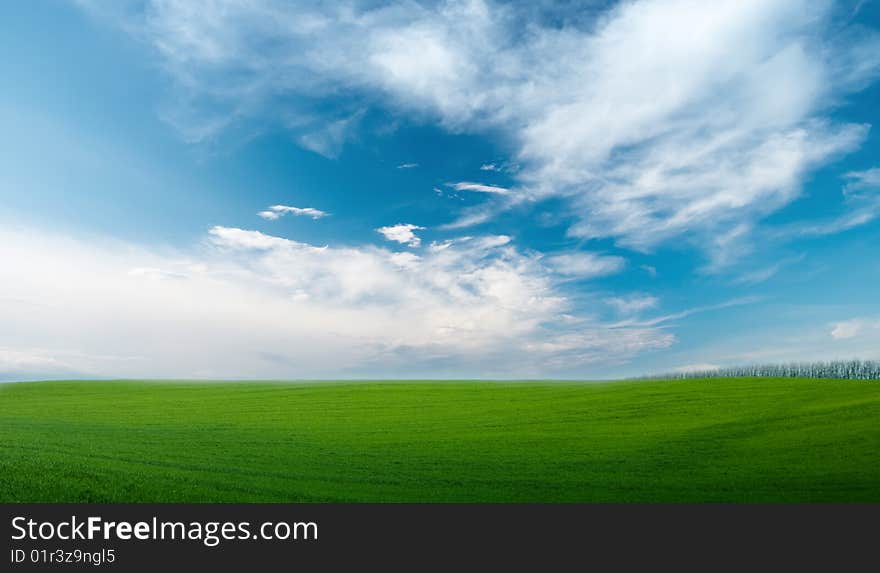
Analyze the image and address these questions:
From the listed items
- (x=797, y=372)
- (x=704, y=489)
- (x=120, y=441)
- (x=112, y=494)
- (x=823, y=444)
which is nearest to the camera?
(x=112, y=494)

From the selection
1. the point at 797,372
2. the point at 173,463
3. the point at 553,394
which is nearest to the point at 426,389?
the point at 553,394

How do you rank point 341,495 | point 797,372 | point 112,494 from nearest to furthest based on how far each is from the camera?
1. point 112,494
2. point 341,495
3. point 797,372

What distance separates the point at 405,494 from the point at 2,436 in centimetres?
2271

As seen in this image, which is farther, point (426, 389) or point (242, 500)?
point (426, 389)

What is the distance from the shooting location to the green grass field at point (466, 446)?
19203 mm

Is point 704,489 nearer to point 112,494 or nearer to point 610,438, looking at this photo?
point 610,438

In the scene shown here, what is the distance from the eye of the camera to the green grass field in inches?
756

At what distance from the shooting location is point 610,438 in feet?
94.9

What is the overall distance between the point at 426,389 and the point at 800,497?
111 ft

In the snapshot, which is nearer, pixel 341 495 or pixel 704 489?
pixel 341 495

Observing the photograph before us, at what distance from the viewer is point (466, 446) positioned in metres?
27.4

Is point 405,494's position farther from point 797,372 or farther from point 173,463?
point 797,372

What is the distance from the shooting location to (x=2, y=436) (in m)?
28.8

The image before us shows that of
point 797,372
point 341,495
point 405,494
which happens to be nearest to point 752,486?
point 405,494
